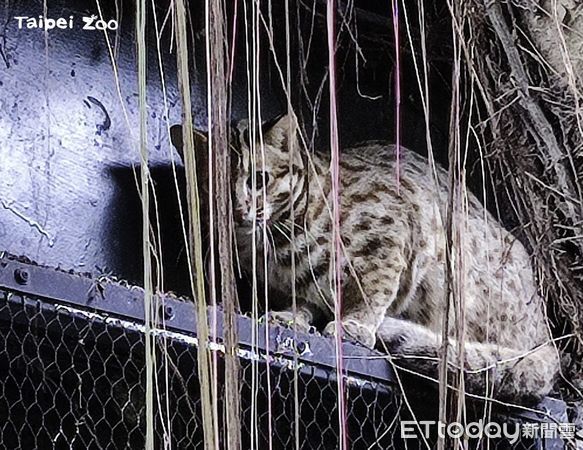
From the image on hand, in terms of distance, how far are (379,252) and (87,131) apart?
1.62 feet

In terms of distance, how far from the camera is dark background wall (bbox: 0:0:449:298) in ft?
5.94

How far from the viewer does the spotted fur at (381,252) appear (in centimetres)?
186

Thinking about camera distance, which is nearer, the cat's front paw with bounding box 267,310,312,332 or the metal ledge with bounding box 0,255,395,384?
the metal ledge with bounding box 0,255,395,384

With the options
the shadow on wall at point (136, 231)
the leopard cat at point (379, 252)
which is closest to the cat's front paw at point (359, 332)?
the leopard cat at point (379, 252)

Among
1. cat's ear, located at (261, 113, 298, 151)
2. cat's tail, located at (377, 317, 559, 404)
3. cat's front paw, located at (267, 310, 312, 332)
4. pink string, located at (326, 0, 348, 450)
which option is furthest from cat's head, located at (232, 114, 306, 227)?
pink string, located at (326, 0, 348, 450)

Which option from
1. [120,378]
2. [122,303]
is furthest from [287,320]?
[122,303]

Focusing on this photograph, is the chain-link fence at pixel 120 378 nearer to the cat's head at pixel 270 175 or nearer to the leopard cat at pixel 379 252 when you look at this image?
the leopard cat at pixel 379 252

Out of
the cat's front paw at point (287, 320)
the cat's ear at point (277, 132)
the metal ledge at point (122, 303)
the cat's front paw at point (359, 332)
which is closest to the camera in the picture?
the metal ledge at point (122, 303)

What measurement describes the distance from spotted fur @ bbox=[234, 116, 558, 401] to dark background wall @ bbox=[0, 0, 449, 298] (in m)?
0.12

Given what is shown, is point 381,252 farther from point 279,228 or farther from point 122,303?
point 122,303

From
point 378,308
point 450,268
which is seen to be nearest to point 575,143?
point 450,268

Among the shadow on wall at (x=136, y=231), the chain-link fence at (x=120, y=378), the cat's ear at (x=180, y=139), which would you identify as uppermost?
the cat's ear at (x=180, y=139)

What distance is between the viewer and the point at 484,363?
5.54 feet

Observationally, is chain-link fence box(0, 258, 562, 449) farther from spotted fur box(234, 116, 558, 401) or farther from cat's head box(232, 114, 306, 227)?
cat's head box(232, 114, 306, 227)
